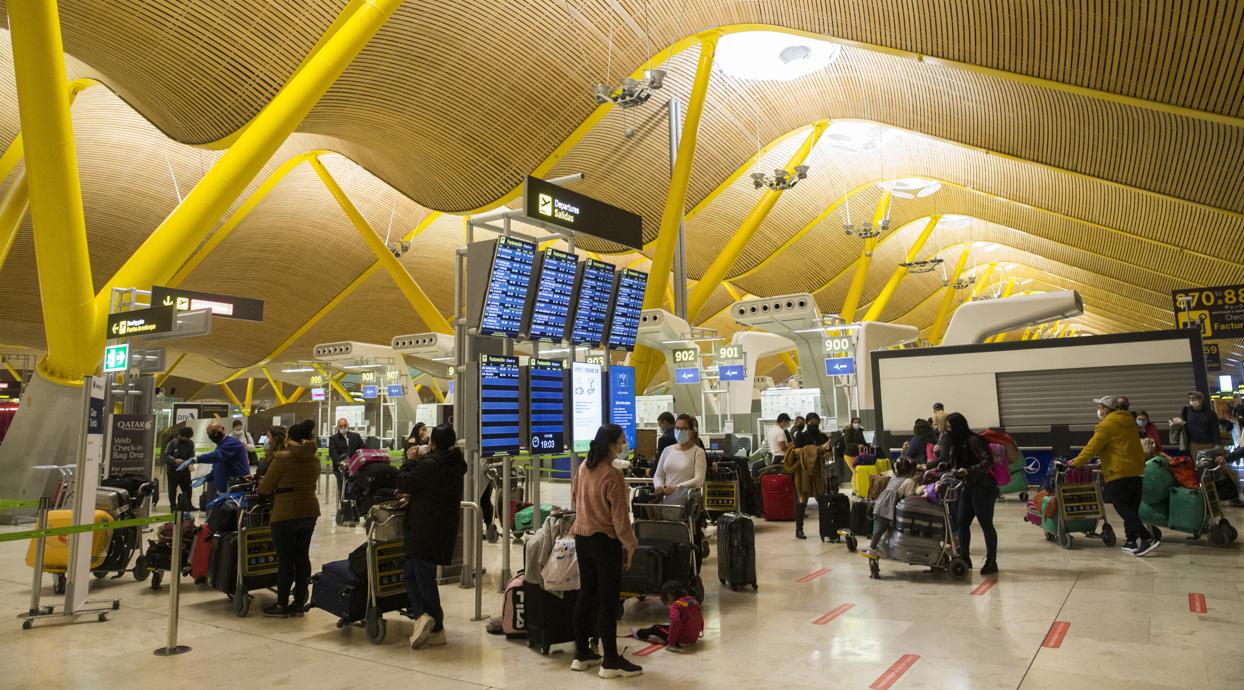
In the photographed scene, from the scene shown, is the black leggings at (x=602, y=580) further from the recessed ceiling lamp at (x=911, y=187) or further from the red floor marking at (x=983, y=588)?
the recessed ceiling lamp at (x=911, y=187)

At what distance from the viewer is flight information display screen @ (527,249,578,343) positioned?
25.0 feet

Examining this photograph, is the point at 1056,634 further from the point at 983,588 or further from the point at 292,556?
the point at 292,556

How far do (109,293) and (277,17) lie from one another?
23.6 ft

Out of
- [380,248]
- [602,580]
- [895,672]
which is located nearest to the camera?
[895,672]

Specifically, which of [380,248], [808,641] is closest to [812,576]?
[808,641]

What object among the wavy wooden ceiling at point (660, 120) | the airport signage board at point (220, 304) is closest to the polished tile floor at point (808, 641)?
the airport signage board at point (220, 304)

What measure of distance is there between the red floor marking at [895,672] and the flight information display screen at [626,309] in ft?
15.8

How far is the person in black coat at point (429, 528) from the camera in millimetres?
5309

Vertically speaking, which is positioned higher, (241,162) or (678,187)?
(678,187)

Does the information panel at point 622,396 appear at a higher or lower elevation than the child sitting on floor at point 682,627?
higher

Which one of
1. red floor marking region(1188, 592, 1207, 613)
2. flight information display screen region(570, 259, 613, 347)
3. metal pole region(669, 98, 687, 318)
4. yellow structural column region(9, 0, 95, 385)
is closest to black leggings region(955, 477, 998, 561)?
red floor marking region(1188, 592, 1207, 613)

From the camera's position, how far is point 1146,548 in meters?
8.16

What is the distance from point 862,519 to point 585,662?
17.1 ft

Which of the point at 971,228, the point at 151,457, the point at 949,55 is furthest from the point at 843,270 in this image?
the point at 151,457
